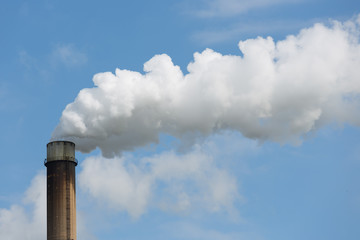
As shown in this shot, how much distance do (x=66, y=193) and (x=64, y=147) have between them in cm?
394

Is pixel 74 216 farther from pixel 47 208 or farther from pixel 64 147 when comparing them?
pixel 64 147

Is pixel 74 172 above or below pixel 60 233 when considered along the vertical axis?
above

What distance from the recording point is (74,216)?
2099 inches

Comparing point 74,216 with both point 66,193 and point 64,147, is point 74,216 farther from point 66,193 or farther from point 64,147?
point 64,147

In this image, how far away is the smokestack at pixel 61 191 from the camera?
52156 millimetres

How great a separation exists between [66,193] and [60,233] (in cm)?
326

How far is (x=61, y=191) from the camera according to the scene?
174 ft

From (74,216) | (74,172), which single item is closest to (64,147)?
(74,172)

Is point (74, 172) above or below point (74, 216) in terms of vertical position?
above

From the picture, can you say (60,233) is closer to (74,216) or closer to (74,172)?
(74,216)

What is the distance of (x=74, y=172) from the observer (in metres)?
54.8

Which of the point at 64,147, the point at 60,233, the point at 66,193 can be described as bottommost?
the point at 60,233

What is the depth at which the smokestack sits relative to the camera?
2053 inches

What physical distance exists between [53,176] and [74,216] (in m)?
3.69
